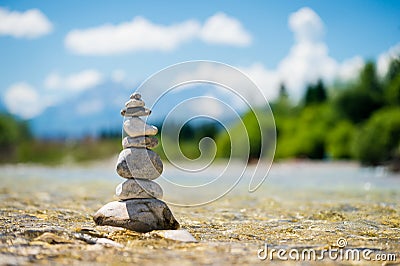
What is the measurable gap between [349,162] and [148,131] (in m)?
47.7

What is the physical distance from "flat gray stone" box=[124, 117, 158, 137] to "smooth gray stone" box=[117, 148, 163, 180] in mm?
349

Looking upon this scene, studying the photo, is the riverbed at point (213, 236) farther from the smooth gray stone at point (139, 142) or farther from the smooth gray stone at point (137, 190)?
the smooth gray stone at point (139, 142)

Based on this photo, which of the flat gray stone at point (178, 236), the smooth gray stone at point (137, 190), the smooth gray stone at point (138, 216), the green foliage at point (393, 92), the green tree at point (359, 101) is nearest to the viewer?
the flat gray stone at point (178, 236)

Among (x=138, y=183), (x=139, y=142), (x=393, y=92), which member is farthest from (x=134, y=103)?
(x=393, y=92)

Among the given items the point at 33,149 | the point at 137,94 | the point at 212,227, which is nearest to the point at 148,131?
the point at 137,94

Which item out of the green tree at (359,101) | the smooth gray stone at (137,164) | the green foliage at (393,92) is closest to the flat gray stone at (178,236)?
the smooth gray stone at (137,164)

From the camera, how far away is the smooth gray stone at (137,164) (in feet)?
36.6

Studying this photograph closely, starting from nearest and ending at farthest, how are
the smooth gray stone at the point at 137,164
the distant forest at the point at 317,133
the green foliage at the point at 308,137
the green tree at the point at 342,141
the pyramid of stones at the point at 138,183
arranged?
the pyramid of stones at the point at 138,183, the smooth gray stone at the point at 137,164, the distant forest at the point at 317,133, the green tree at the point at 342,141, the green foliage at the point at 308,137

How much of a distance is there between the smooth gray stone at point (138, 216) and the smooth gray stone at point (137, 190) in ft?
0.43

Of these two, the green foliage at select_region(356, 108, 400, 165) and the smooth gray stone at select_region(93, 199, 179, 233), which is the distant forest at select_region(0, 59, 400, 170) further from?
the smooth gray stone at select_region(93, 199, 179, 233)

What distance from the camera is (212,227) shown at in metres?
11.6

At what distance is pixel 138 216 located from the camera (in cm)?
1053

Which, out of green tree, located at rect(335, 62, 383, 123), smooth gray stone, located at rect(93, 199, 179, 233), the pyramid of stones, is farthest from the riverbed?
green tree, located at rect(335, 62, 383, 123)

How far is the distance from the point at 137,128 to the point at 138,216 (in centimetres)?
192
